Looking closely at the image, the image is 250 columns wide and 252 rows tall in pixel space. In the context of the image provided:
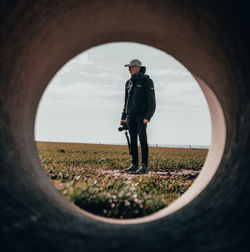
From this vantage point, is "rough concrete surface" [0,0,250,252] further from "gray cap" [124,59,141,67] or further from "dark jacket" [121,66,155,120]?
"gray cap" [124,59,141,67]

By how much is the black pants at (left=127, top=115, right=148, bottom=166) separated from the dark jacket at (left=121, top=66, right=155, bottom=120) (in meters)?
0.14

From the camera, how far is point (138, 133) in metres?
6.09

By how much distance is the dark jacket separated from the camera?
601 centimetres

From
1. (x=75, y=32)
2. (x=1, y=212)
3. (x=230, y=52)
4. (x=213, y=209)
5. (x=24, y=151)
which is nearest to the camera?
(x=1, y=212)

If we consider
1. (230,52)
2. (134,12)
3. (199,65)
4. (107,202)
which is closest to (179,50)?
(199,65)

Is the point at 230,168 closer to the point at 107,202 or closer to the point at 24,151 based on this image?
the point at 107,202

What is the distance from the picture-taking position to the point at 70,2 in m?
2.70

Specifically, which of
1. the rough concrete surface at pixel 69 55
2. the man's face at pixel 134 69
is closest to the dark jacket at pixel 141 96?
the man's face at pixel 134 69

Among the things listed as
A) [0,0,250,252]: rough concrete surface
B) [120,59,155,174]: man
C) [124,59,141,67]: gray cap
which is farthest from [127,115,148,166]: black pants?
[0,0,250,252]: rough concrete surface

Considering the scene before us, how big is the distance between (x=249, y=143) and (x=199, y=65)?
162 centimetres

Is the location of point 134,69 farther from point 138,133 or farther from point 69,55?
point 69,55

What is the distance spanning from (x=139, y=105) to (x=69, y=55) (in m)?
2.53

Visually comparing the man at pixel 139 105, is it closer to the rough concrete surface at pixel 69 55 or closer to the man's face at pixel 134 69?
the man's face at pixel 134 69

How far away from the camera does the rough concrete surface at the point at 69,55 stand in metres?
1.87
